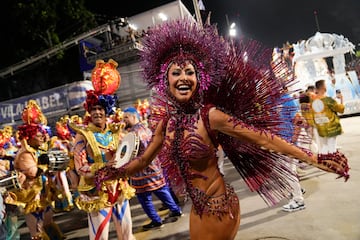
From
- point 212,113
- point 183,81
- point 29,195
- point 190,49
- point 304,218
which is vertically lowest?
point 304,218

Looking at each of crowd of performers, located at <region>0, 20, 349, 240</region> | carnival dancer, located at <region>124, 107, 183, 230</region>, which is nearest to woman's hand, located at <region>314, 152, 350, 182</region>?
crowd of performers, located at <region>0, 20, 349, 240</region>

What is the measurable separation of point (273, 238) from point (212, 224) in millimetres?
1812

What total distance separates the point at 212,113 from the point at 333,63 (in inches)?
549

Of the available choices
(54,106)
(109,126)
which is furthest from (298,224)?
(54,106)

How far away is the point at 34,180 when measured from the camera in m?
3.76

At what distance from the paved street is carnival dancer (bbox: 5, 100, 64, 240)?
1036 millimetres

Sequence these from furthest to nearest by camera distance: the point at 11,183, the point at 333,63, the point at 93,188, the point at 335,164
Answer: the point at 333,63 → the point at 11,183 → the point at 93,188 → the point at 335,164

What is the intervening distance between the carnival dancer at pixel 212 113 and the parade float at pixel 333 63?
12.0 metres

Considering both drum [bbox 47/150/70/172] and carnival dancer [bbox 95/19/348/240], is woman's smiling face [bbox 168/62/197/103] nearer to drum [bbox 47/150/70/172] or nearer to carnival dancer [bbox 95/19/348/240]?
carnival dancer [bbox 95/19/348/240]

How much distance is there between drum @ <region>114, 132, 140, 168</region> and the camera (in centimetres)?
208

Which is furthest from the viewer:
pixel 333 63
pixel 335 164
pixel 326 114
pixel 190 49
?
pixel 333 63

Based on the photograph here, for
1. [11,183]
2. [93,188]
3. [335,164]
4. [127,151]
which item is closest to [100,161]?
[93,188]

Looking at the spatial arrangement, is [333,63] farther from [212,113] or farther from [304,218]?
[212,113]

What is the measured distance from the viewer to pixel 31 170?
3.64 metres
